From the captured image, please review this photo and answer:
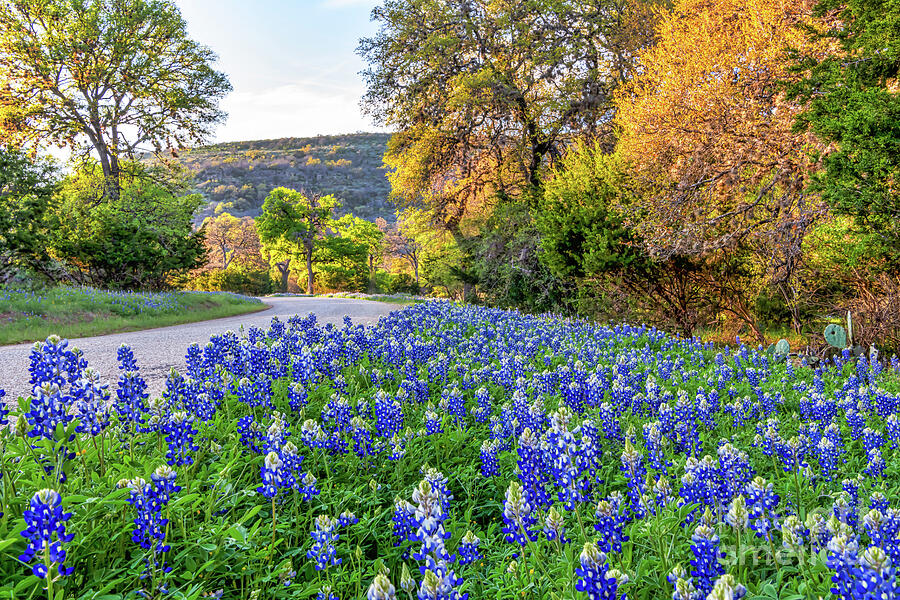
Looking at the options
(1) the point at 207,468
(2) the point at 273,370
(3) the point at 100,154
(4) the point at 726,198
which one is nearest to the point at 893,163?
(4) the point at 726,198

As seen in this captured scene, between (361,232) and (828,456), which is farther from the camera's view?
(361,232)

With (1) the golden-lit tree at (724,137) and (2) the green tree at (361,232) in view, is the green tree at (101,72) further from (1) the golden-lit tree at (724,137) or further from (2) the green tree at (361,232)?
(2) the green tree at (361,232)

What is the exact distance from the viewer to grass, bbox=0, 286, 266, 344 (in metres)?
13.0

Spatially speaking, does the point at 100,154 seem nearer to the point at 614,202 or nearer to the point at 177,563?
the point at 614,202

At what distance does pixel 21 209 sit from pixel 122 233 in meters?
4.76

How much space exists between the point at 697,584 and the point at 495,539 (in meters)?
1.38

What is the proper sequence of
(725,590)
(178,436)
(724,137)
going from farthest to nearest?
(724,137) < (178,436) < (725,590)

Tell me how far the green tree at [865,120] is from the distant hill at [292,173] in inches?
5427

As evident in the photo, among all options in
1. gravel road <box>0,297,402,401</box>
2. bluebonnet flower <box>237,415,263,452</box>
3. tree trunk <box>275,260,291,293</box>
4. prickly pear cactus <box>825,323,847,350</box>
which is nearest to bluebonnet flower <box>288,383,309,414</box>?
bluebonnet flower <box>237,415,263,452</box>

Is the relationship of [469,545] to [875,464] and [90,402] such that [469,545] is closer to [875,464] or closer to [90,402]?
[90,402]

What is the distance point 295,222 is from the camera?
56.2 m

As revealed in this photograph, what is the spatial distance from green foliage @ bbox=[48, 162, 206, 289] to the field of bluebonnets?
20.8 metres

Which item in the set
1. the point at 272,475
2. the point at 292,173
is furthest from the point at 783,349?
the point at 292,173

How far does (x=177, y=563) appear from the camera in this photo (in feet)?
8.87
